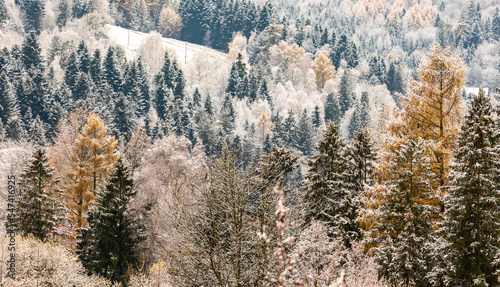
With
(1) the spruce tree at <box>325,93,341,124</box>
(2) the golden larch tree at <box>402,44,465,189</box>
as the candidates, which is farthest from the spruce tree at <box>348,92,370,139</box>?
(2) the golden larch tree at <box>402,44,465,189</box>

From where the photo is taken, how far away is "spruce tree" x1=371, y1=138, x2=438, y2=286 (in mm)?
18125

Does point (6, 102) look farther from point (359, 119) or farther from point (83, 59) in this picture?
point (359, 119)

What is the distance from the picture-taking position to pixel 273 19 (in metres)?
156

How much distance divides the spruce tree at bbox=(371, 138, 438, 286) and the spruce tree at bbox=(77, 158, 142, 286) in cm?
1824

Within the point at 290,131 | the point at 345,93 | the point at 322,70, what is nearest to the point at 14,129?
the point at 290,131

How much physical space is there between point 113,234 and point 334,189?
15123 millimetres

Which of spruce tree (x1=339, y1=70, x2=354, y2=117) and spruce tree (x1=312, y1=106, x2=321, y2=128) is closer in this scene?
spruce tree (x1=312, y1=106, x2=321, y2=128)

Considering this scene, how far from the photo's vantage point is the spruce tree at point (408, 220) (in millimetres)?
18125

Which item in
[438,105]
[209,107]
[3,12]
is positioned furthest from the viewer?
[3,12]

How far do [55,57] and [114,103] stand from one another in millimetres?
24893

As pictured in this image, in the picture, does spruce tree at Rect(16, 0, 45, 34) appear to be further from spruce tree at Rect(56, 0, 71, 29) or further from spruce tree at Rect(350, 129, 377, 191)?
spruce tree at Rect(350, 129, 377, 191)

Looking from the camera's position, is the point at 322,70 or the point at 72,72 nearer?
the point at 72,72

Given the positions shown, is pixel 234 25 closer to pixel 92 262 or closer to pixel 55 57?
pixel 55 57

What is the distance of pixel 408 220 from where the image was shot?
60.7 feet
